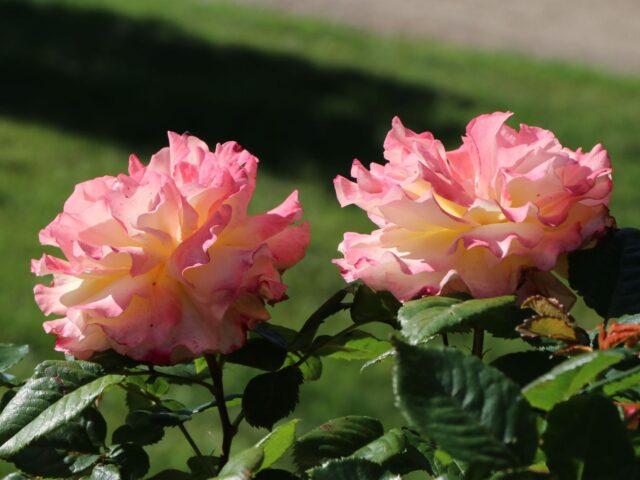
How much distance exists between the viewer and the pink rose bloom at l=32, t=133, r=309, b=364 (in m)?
0.68

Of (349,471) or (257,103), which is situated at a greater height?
(349,471)

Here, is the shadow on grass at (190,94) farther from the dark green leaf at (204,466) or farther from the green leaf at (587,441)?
the green leaf at (587,441)

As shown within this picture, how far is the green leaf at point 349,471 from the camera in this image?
55 cm

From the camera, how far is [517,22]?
7.32 metres

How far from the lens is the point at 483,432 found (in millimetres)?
498

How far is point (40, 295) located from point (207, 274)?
125 mm

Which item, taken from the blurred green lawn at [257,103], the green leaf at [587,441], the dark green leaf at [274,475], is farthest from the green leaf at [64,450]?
the blurred green lawn at [257,103]

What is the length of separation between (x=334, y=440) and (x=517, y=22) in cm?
690

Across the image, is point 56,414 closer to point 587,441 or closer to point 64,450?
point 64,450

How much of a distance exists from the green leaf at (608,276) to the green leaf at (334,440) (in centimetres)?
14

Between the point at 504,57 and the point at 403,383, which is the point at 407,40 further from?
the point at 403,383

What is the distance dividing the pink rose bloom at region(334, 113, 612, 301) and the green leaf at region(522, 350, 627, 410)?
127 mm

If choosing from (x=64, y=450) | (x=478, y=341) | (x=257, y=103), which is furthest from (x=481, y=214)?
(x=257, y=103)

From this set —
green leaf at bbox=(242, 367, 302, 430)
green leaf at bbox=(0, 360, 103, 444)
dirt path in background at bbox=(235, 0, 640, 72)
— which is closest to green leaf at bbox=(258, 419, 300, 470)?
green leaf at bbox=(242, 367, 302, 430)
